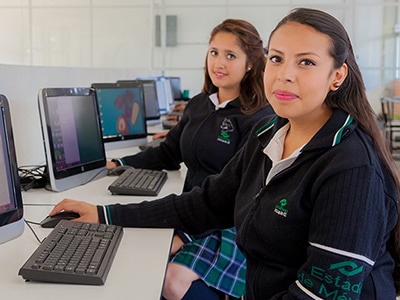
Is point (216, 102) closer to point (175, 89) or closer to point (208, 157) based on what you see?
point (208, 157)

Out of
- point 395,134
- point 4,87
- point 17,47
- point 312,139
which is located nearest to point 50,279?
point 312,139

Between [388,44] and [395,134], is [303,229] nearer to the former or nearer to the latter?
[395,134]

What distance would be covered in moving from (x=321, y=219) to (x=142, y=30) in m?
7.91

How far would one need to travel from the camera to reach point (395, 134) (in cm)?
702

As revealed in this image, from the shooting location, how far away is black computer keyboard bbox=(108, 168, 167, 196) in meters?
1.86

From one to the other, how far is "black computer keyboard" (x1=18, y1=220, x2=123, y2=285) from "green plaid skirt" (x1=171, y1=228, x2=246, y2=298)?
20.5 inches

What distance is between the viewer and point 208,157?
82.9 inches

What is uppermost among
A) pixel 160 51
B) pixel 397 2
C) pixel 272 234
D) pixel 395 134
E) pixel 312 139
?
pixel 397 2

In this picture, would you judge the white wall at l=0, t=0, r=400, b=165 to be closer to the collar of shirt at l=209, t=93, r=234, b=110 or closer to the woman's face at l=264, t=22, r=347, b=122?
the collar of shirt at l=209, t=93, r=234, b=110

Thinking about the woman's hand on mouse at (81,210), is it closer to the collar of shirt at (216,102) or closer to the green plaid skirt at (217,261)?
the green plaid skirt at (217,261)

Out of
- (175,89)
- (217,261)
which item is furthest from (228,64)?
(175,89)

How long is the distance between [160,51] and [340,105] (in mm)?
7762

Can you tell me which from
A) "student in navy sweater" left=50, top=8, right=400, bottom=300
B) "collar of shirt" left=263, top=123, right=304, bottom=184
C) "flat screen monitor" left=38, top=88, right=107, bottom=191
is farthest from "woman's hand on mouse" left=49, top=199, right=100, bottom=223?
"collar of shirt" left=263, top=123, right=304, bottom=184

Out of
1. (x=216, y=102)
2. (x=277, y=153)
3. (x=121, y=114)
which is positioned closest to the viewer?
(x=277, y=153)
